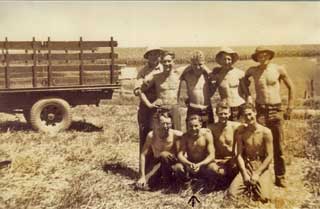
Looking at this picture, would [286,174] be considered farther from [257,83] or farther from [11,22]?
[11,22]

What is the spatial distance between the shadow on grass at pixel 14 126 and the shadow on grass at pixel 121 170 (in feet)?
8.07

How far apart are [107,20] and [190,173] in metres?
2.43

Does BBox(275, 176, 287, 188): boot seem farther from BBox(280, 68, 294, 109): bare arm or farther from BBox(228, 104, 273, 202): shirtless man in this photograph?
BBox(280, 68, 294, 109): bare arm

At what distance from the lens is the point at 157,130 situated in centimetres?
519

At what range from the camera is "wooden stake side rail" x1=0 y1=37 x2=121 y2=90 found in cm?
750

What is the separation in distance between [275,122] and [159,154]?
1.45 metres

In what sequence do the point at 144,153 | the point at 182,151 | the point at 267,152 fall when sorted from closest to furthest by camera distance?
1. the point at 267,152
2. the point at 182,151
3. the point at 144,153

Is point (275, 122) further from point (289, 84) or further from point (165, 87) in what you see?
point (165, 87)

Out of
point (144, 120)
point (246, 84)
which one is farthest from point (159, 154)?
point (246, 84)

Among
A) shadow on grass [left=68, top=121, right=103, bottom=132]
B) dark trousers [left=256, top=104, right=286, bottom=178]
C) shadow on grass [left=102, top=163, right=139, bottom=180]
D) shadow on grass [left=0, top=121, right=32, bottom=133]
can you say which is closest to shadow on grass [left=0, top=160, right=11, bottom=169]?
shadow on grass [left=102, top=163, right=139, bottom=180]

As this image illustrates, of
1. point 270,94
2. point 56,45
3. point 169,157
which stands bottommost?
point 169,157

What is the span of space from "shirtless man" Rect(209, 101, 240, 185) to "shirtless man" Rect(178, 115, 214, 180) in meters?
0.12

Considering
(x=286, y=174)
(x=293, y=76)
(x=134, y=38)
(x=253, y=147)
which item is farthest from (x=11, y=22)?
(x=293, y=76)

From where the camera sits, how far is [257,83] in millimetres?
5211
